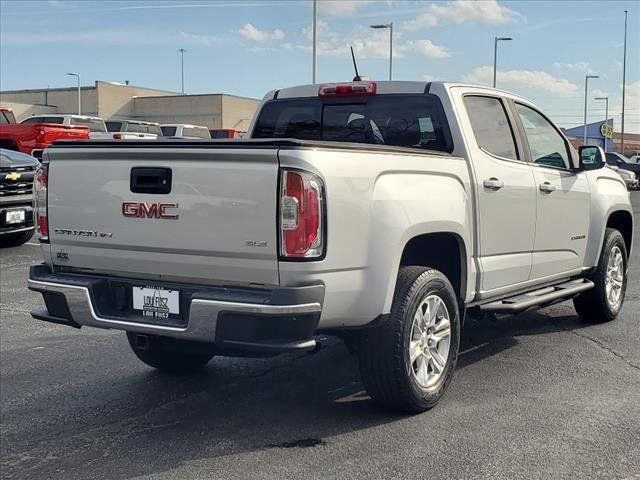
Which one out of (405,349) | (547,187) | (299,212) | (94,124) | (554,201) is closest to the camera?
(299,212)

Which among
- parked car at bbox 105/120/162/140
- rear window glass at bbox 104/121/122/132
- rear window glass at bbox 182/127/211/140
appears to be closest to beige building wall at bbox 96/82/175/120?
rear window glass at bbox 104/121/122/132

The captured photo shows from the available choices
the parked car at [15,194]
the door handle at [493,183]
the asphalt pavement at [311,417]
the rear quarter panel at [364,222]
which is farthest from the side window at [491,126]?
the parked car at [15,194]

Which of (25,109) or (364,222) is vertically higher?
(25,109)

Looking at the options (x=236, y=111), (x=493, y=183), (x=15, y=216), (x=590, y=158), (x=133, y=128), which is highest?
(x=236, y=111)

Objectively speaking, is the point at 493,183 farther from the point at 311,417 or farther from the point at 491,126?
the point at 311,417

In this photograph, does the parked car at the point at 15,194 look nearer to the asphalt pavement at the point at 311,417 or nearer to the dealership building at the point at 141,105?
the asphalt pavement at the point at 311,417

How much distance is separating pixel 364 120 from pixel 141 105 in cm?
6024

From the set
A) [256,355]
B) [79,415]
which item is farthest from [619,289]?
[79,415]

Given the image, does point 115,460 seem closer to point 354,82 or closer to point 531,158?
point 354,82

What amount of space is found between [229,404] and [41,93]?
2563 inches

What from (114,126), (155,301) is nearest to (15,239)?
(155,301)

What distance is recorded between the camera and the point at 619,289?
6895mm

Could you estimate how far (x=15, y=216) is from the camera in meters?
10.6

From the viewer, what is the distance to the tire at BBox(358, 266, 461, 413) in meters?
4.00
